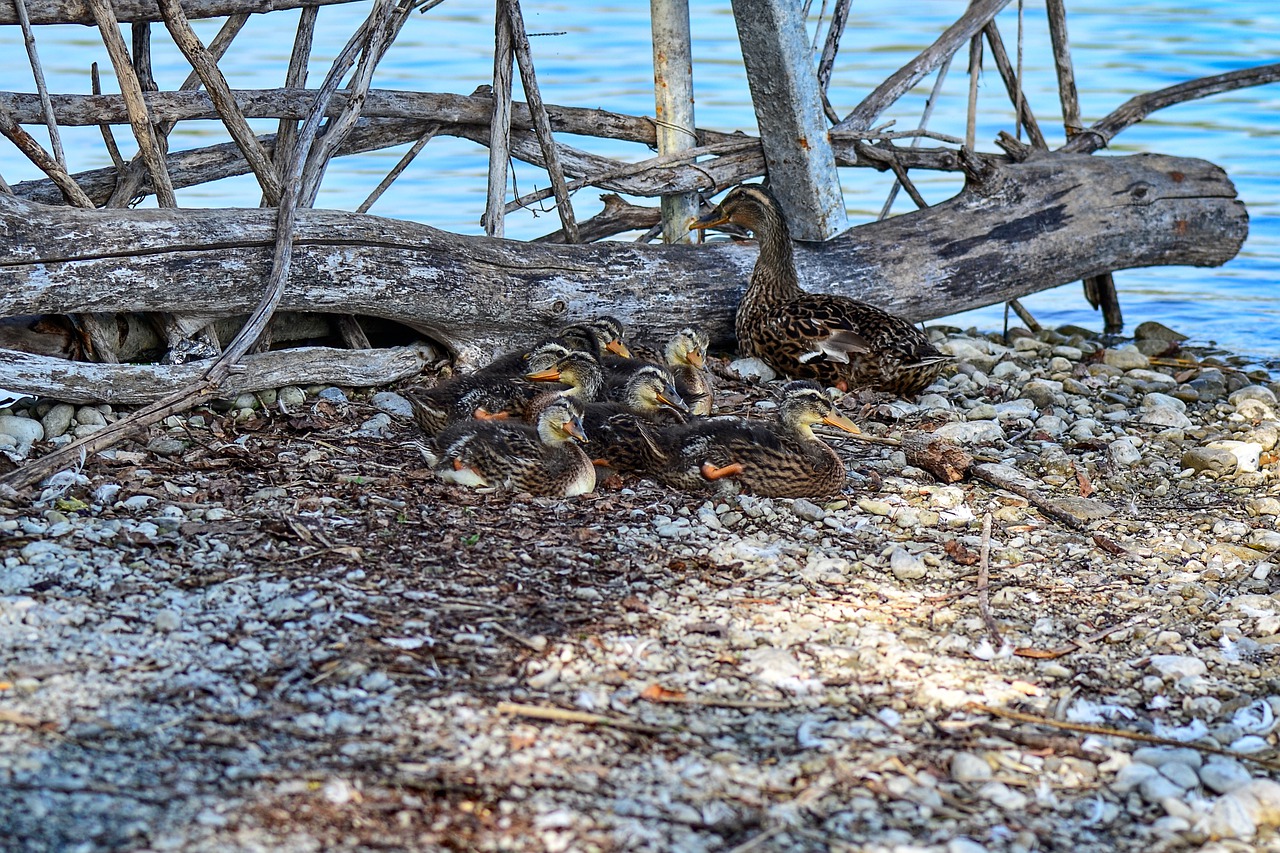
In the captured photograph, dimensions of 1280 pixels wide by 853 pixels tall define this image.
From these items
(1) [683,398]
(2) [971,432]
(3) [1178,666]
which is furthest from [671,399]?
(3) [1178,666]

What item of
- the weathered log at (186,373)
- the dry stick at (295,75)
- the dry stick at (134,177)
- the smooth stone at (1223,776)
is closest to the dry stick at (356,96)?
the dry stick at (295,75)

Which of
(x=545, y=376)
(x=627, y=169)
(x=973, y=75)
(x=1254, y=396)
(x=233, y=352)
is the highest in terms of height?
(x=973, y=75)

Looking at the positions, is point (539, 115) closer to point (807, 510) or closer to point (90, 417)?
point (90, 417)

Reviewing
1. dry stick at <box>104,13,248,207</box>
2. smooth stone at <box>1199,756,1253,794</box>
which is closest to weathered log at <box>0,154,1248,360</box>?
dry stick at <box>104,13,248,207</box>

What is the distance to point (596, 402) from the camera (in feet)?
20.8

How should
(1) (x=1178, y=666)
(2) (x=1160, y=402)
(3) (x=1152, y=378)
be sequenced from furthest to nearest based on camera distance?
1. (3) (x=1152, y=378)
2. (2) (x=1160, y=402)
3. (1) (x=1178, y=666)

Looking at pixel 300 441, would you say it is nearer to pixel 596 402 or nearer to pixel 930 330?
pixel 596 402

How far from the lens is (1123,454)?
6465 mm

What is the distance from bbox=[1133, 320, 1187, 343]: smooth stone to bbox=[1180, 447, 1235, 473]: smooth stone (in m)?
3.40

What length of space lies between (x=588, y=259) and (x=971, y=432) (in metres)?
2.14

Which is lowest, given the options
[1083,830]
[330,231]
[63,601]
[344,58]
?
[1083,830]

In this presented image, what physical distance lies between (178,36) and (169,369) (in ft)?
4.84

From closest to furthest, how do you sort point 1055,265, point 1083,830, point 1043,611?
point 1083,830 < point 1043,611 < point 1055,265

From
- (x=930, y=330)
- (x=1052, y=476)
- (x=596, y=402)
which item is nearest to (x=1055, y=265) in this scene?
(x=930, y=330)
